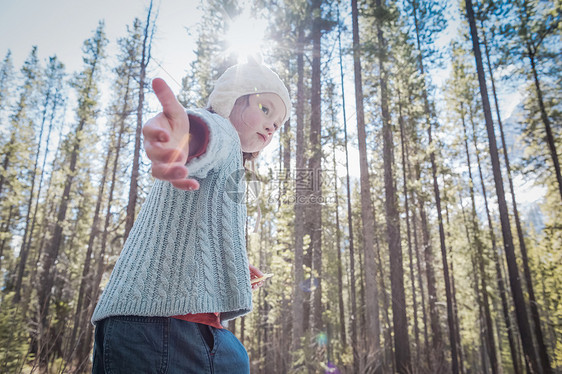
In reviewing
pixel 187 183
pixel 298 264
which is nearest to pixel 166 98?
pixel 187 183

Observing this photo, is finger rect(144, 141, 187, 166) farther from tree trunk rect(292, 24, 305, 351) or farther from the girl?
tree trunk rect(292, 24, 305, 351)

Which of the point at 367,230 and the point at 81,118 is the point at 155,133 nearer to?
the point at 367,230

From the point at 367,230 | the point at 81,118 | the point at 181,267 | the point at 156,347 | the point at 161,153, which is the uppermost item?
the point at 81,118

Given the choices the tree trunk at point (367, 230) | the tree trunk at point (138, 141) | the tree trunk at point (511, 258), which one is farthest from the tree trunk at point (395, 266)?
the tree trunk at point (138, 141)

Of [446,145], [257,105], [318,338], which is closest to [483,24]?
[446,145]

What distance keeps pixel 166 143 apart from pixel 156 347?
525 mm

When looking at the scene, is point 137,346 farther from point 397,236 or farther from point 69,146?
point 69,146

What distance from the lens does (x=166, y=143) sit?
691 millimetres

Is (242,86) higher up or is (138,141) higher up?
(138,141)

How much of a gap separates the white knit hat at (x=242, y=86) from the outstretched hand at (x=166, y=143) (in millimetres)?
506

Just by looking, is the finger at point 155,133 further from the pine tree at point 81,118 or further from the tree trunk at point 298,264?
the pine tree at point 81,118

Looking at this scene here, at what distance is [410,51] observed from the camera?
10922 millimetres

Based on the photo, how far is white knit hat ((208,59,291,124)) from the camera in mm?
1235

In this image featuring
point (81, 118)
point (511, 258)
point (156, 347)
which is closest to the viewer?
point (156, 347)
